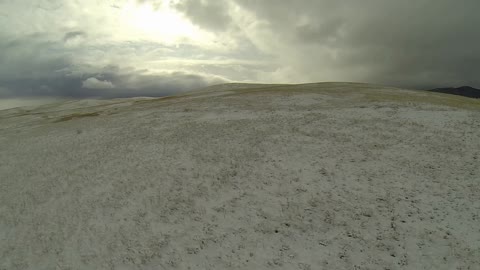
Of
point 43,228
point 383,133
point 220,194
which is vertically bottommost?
point 43,228

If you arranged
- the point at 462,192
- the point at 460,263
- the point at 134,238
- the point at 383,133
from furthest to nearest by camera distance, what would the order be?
the point at 383,133 < the point at 462,192 < the point at 134,238 < the point at 460,263

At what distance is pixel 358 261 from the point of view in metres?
14.2

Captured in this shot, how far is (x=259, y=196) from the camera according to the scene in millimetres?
20016

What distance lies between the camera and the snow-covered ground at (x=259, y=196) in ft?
50.2

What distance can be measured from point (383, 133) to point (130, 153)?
73.1 feet

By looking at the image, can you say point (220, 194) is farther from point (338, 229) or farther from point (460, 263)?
point (460, 263)

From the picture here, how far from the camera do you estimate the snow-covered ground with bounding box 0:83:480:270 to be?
15297 millimetres

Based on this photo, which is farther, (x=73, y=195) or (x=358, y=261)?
(x=73, y=195)

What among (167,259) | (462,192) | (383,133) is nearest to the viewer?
(167,259)

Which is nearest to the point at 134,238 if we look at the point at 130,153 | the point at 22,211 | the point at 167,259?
the point at 167,259

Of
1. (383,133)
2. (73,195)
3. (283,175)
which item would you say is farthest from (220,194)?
(383,133)

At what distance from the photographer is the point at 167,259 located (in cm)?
1552

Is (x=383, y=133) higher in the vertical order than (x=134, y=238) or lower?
higher

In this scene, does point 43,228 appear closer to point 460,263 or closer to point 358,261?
point 358,261
